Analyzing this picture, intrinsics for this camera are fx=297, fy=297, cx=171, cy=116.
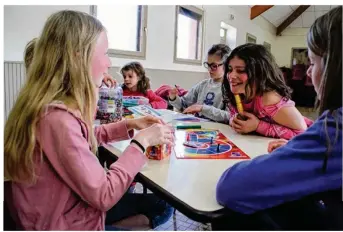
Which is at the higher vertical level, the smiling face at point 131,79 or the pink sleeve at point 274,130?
the smiling face at point 131,79

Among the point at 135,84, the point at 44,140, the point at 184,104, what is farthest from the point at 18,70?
the point at 44,140

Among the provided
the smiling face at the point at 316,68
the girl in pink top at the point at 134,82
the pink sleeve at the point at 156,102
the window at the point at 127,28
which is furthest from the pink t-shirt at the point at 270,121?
the window at the point at 127,28

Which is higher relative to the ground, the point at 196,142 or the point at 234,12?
the point at 234,12

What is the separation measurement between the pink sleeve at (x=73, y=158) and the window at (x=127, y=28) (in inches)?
101

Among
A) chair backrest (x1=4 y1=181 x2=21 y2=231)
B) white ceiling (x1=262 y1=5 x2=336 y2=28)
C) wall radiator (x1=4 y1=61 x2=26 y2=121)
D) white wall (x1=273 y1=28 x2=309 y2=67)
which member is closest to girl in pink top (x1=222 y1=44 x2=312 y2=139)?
chair backrest (x1=4 y1=181 x2=21 y2=231)

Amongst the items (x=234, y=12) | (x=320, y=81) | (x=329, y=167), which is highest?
(x=234, y=12)

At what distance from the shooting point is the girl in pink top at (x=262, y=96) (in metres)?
1.12

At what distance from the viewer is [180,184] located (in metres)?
0.65

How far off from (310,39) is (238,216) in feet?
1.16

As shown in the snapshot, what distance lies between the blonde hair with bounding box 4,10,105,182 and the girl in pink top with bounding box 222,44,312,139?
70 centimetres

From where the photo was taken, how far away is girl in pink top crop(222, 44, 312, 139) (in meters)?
1.12

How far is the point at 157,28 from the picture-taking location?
3611mm

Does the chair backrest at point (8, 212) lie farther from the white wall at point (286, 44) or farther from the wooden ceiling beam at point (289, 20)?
the white wall at point (286, 44)

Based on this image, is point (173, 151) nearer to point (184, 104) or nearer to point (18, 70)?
point (184, 104)
